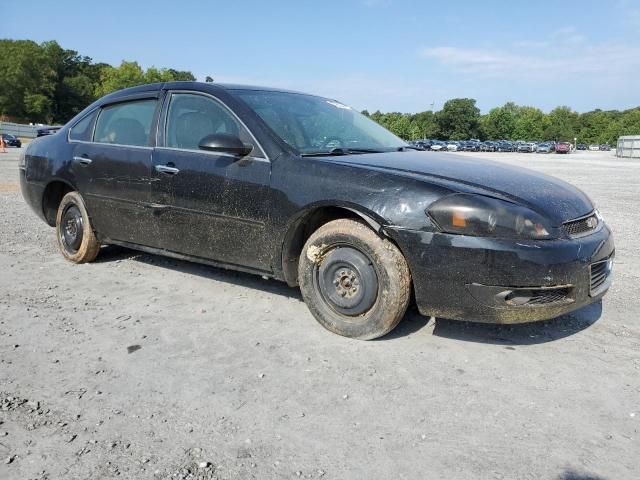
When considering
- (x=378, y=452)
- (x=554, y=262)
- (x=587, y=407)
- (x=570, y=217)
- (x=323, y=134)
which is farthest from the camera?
(x=323, y=134)

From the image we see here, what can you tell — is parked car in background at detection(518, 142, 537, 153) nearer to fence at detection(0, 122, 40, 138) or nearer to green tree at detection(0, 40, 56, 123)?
fence at detection(0, 122, 40, 138)

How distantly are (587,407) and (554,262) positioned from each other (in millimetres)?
784

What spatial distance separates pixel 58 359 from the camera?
3.08 metres

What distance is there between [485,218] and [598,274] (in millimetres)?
919

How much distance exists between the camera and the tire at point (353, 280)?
127 inches

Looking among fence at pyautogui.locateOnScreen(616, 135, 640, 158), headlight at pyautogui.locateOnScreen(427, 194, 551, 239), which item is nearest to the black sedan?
headlight at pyautogui.locateOnScreen(427, 194, 551, 239)

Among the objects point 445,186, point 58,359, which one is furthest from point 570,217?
point 58,359

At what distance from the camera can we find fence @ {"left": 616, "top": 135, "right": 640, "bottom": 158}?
141 feet

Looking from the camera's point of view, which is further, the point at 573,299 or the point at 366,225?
the point at 366,225

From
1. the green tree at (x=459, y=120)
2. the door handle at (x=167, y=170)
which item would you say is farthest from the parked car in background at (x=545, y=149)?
the door handle at (x=167, y=170)

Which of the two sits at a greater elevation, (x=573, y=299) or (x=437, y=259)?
(x=437, y=259)

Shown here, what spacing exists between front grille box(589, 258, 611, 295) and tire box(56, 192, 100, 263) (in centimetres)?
411

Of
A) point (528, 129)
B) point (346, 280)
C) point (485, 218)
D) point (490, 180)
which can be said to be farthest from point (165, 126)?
point (528, 129)

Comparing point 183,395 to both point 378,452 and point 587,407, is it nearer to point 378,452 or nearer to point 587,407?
point 378,452
